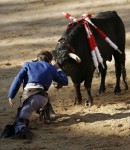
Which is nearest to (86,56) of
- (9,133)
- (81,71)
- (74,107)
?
(81,71)

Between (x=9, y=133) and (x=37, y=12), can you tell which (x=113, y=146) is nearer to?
(x=9, y=133)

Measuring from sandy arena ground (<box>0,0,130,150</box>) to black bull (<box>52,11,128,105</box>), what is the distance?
0.43 metres

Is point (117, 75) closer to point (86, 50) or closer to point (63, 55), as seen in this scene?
point (86, 50)

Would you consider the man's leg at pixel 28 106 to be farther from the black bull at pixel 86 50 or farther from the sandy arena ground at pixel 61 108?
the black bull at pixel 86 50

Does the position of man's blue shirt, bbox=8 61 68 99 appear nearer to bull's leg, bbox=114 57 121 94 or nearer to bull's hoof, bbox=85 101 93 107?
bull's hoof, bbox=85 101 93 107

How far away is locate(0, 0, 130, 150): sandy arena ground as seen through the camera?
656 centimetres

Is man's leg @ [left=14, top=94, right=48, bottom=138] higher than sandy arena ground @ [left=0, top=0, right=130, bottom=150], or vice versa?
man's leg @ [left=14, top=94, right=48, bottom=138]

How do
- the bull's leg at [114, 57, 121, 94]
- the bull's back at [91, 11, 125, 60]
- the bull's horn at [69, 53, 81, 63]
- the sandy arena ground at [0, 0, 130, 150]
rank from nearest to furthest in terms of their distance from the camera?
1. the sandy arena ground at [0, 0, 130, 150]
2. the bull's horn at [69, 53, 81, 63]
3. the bull's back at [91, 11, 125, 60]
4. the bull's leg at [114, 57, 121, 94]

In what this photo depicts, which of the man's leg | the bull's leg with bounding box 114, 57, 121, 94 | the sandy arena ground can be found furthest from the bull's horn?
the bull's leg with bounding box 114, 57, 121, 94

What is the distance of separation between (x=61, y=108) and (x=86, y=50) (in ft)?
3.90

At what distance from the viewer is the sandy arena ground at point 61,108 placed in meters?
6.56

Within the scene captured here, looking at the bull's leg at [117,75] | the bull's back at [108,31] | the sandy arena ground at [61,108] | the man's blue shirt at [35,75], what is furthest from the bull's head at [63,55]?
the bull's leg at [117,75]

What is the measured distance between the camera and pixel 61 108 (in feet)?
28.1

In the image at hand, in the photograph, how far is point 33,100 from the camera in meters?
7.06
